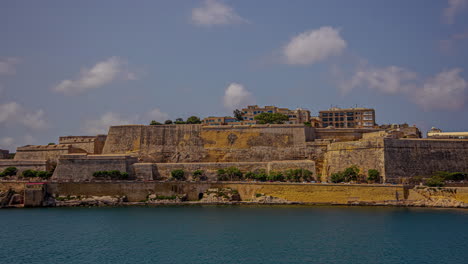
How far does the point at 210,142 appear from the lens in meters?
49.1

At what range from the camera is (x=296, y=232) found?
2769 centimetres

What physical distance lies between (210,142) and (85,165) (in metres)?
11.6

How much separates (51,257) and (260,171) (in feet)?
77.4

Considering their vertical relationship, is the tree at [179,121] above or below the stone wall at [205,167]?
above

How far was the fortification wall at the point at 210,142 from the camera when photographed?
47.3m

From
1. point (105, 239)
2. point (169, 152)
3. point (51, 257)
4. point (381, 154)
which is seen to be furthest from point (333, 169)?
point (51, 257)

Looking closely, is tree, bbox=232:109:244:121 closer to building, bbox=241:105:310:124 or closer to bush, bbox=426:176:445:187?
building, bbox=241:105:310:124

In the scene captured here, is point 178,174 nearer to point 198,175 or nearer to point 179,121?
point 198,175

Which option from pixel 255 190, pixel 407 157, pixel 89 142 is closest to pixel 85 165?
pixel 89 142

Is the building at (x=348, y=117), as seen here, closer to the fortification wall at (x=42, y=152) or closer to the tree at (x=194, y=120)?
the tree at (x=194, y=120)

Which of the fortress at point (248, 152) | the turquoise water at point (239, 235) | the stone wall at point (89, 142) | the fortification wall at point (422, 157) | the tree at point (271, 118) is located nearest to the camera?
the turquoise water at point (239, 235)

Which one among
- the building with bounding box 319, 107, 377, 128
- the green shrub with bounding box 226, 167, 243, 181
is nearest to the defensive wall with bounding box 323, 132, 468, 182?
the green shrub with bounding box 226, 167, 243, 181

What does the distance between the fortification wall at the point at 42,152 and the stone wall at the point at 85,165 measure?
5.75 metres

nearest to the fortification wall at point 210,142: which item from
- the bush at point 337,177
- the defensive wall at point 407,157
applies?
the bush at point 337,177
